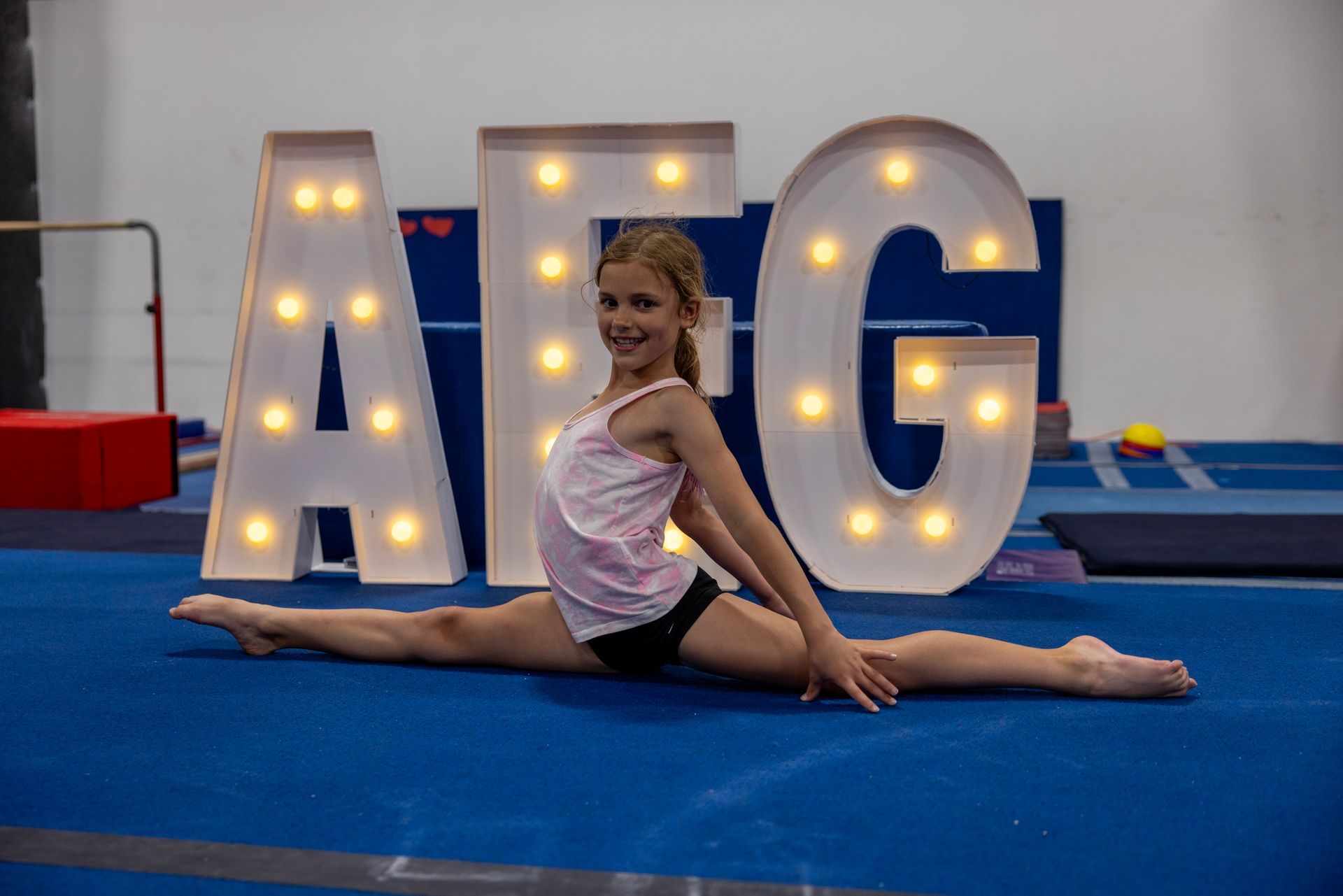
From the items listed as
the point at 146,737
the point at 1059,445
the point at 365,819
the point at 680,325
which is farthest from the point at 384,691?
the point at 1059,445

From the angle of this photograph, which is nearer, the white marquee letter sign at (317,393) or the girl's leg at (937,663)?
the girl's leg at (937,663)

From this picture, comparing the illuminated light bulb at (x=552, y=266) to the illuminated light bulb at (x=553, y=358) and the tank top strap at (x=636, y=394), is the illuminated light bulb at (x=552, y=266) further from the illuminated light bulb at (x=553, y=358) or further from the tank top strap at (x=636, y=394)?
the tank top strap at (x=636, y=394)

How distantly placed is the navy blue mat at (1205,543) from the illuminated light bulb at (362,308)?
7.17 ft

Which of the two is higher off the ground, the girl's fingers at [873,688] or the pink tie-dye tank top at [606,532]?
the pink tie-dye tank top at [606,532]

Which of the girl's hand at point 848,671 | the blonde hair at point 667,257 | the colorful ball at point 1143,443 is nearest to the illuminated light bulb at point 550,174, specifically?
the blonde hair at point 667,257

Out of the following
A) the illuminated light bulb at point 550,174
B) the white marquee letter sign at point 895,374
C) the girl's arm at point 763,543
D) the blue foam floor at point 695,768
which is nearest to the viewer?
the blue foam floor at point 695,768

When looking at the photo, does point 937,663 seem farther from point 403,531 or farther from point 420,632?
point 403,531

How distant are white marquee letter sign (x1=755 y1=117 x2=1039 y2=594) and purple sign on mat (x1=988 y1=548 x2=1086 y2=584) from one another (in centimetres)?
32

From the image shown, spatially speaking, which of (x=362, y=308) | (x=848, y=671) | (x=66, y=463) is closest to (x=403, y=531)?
(x=362, y=308)

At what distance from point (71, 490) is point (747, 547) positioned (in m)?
3.39

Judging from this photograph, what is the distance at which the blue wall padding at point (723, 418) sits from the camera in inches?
124

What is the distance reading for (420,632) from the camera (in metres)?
2.21

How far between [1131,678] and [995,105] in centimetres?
544

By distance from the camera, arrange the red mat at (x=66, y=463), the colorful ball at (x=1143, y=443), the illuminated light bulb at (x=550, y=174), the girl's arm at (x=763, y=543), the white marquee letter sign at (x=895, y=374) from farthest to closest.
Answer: the colorful ball at (x=1143, y=443), the red mat at (x=66, y=463), the illuminated light bulb at (x=550, y=174), the white marquee letter sign at (x=895, y=374), the girl's arm at (x=763, y=543)
